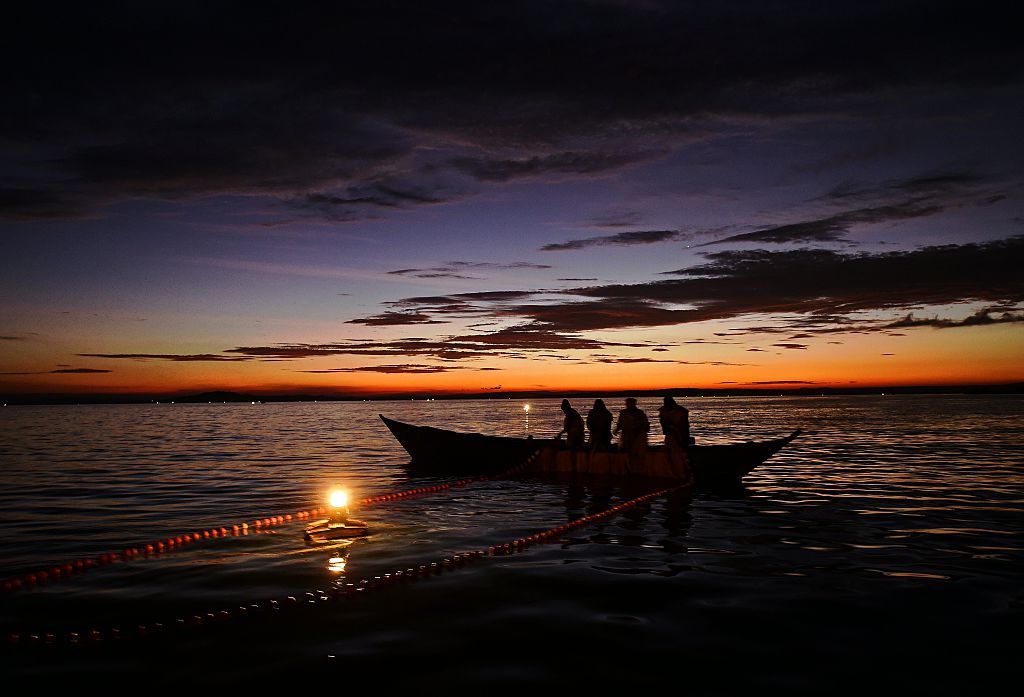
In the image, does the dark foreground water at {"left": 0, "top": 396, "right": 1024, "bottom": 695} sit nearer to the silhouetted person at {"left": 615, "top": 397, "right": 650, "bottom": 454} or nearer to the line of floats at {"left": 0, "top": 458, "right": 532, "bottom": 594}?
the line of floats at {"left": 0, "top": 458, "right": 532, "bottom": 594}

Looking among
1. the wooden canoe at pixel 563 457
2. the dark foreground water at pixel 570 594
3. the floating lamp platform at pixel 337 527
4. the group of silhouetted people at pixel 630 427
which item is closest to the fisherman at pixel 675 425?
the group of silhouetted people at pixel 630 427

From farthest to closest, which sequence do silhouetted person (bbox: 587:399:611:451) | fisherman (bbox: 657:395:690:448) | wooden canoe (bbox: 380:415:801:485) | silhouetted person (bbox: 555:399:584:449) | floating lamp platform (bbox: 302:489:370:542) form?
silhouetted person (bbox: 555:399:584:449), silhouetted person (bbox: 587:399:611:451), wooden canoe (bbox: 380:415:801:485), fisherman (bbox: 657:395:690:448), floating lamp platform (bbox: 302:489:370:542)

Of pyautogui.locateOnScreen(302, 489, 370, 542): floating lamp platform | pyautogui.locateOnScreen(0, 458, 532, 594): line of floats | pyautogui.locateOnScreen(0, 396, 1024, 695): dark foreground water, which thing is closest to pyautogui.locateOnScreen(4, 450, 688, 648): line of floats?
pyautogui.locateOnScreen(0, 458, 532, 594): line of floats

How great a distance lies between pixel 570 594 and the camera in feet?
33.1

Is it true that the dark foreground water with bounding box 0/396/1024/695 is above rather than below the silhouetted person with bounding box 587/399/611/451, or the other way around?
below

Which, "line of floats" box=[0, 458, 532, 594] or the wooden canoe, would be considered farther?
the wooden canoe

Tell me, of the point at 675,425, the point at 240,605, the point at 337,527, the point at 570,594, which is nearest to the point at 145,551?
the point at 337,527

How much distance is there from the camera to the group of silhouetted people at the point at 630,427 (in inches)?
858

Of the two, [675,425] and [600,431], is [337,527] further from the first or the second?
[600,431]

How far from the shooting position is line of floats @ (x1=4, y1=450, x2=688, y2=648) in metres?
8.33

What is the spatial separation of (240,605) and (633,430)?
15252 millimetres

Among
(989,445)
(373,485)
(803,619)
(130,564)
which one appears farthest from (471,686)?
(989,445)

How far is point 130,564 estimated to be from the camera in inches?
487

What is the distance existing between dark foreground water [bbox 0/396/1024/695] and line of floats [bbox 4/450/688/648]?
18 centimetres
